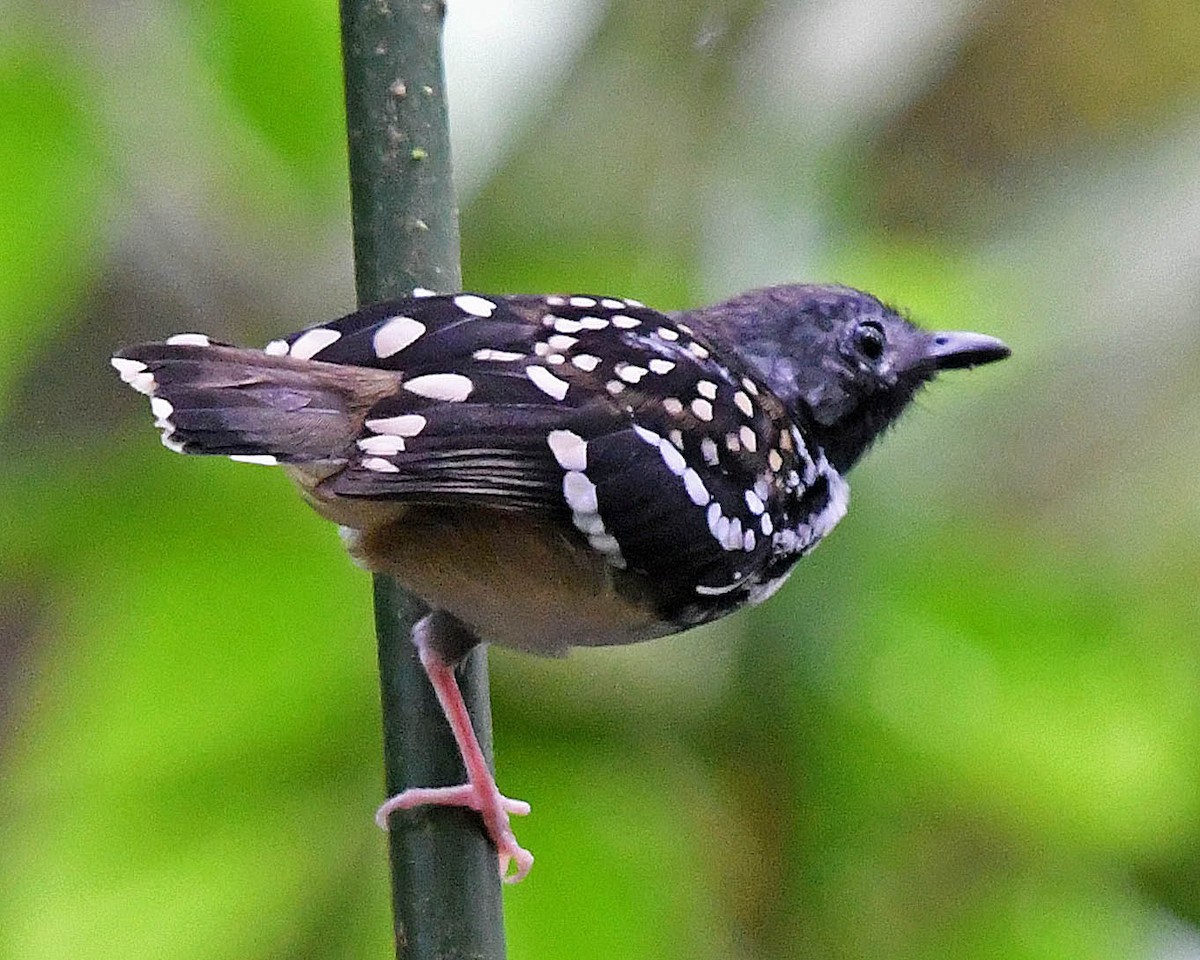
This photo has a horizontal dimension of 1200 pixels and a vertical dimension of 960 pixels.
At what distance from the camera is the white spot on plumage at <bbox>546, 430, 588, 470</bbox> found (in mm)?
1670

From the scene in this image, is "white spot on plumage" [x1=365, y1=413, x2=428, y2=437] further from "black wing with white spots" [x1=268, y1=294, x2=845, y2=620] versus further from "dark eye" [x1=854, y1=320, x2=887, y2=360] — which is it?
"dark eye" [x1=854, y1=320, x2=887, y2=360]

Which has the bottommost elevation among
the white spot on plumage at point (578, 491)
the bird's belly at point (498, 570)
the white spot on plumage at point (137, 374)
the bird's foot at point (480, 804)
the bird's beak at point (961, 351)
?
the bird's foot at point (480, 804)

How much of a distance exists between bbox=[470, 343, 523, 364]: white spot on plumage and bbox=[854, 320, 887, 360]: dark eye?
637 mm

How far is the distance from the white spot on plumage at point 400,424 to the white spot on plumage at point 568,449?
136mm

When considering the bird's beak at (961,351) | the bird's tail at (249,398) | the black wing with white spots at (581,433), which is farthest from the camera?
the bird's beak at (961,351)

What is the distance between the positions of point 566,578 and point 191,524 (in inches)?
17.0

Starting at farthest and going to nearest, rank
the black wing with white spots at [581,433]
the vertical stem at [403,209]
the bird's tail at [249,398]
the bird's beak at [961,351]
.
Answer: the bird's beak at [961,351] → the vertical stem at [403,209] → the black wing with white spots at [581,433] → the bird's tail at [249,398]

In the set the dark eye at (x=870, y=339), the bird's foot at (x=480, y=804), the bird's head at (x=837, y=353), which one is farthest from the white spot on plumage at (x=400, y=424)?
the dark eye at (x=870, y=339)

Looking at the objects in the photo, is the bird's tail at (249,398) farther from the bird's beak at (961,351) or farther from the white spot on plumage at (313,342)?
the bird's beak at (961,351)

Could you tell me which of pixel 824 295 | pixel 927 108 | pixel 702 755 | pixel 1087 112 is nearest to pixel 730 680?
pixel 702 755

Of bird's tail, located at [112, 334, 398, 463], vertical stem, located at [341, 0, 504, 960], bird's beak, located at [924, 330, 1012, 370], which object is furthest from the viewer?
bird's beak, located at [924, 330, 1012, 370]

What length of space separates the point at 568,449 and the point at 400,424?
177mm

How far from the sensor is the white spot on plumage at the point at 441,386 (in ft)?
5.43

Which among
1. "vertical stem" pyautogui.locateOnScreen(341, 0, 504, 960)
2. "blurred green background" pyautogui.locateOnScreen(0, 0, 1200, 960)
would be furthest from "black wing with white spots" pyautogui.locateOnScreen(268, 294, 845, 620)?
"blurred green background" pyautogui.locateOnScreen(0, 0, 1200, 960)
